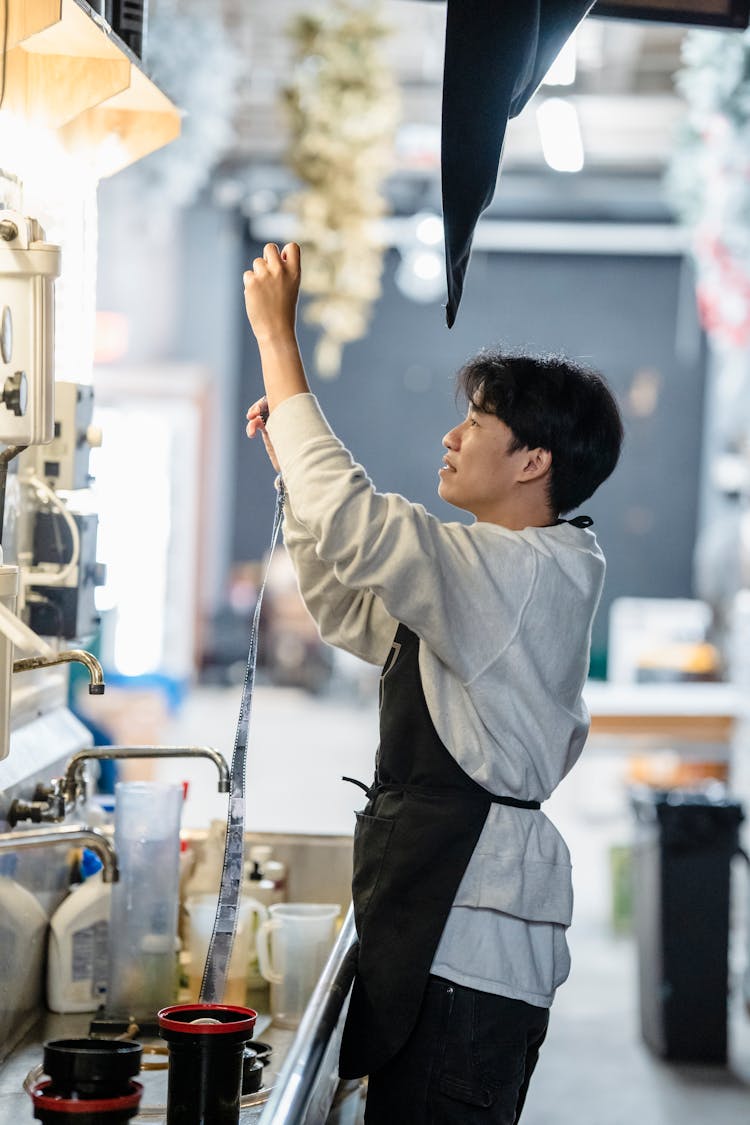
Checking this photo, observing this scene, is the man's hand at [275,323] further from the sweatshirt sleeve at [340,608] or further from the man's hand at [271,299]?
the sweatshirt sleeve at [340,608]

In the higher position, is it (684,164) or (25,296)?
(684,164)

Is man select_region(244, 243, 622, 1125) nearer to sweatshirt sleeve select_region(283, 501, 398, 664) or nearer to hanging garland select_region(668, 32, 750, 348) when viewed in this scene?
sweatshirt sleeve select_region(283, 501, 398, 664)

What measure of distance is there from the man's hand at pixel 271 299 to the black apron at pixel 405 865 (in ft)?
1.40

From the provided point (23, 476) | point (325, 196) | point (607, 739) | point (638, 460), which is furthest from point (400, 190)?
point (23, 476)

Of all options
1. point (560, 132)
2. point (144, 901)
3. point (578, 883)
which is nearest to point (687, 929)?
point (578, 883)

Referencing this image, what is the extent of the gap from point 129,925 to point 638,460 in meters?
11.3

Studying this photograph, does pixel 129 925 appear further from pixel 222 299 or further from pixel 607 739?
pixel 222 299

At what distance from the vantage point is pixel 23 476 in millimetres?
2139

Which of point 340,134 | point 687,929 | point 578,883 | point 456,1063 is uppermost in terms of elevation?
point 340,134

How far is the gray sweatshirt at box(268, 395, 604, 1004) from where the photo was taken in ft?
5.12

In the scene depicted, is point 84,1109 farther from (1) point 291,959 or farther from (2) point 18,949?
(1) point 291,959

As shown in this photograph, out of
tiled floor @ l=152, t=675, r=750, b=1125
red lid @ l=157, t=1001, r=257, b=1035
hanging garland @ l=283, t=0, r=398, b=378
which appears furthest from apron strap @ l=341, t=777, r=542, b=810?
hanging garland @ l=283, t=0, r=398, b=378

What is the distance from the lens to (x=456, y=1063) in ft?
5.47

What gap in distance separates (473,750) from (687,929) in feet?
11.3
